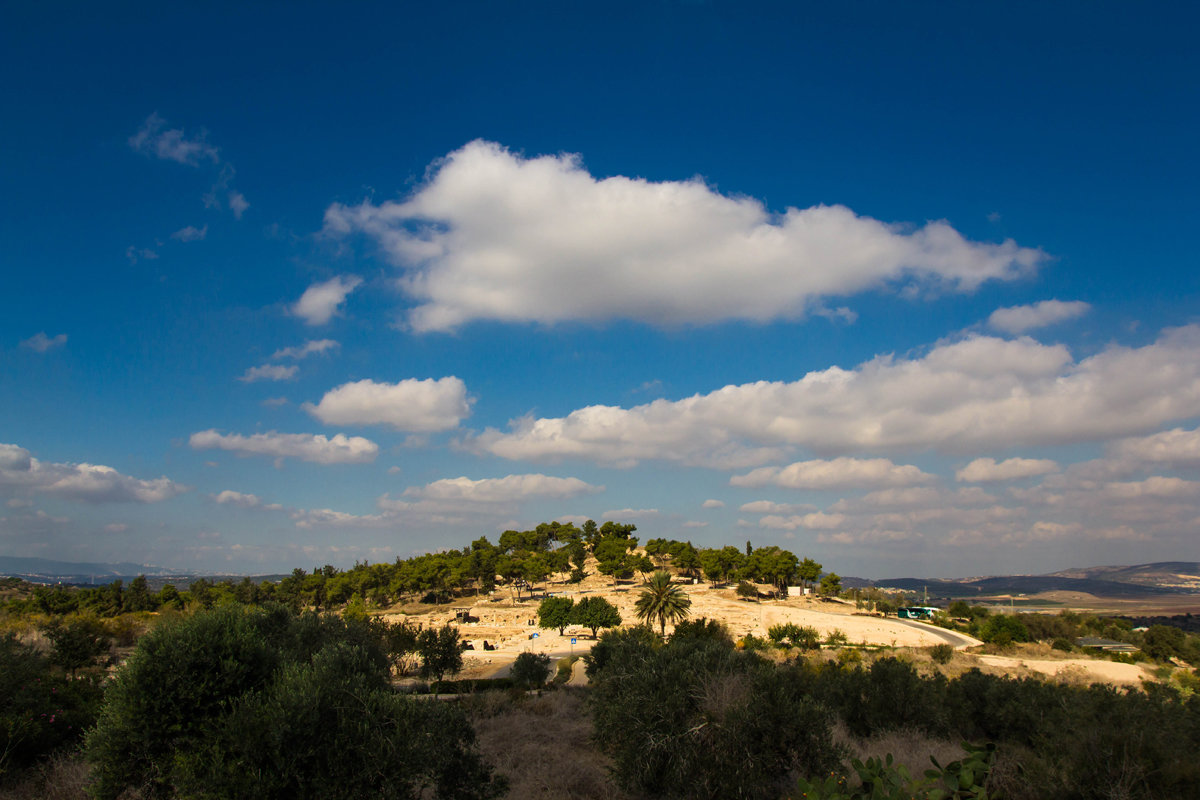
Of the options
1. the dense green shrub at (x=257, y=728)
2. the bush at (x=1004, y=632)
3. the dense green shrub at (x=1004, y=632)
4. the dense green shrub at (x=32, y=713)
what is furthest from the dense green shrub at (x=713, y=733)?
the dense green shrub at (x=1004, y=632)

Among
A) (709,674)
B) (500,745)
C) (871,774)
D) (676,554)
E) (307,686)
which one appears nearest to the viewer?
(871,774)

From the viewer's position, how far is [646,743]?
17.1 m

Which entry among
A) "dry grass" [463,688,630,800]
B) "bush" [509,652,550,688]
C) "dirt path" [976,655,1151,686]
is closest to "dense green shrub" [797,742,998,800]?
"dry grass" [463,688,630,800]

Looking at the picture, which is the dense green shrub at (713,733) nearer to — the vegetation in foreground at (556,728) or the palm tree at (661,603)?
the vegetation in foreground at (556,728)

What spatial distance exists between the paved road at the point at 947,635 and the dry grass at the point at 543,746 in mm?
60275

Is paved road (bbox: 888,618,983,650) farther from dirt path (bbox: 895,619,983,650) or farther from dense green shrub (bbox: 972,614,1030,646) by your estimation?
dense green shrub (bbox: 972,614,1030,646)

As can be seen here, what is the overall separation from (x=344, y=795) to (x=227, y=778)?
204 centimetres

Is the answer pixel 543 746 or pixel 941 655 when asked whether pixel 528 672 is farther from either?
pixel 941 655

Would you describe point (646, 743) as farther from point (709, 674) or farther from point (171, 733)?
point (171, 733)

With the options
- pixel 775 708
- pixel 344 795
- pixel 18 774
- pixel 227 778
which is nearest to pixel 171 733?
pixel 227 778

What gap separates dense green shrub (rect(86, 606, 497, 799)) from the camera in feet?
36.0

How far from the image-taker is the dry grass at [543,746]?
17500mm

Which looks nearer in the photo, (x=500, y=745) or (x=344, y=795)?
(x=344, y=795)

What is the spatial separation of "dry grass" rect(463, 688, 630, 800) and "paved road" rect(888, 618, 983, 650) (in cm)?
6027
